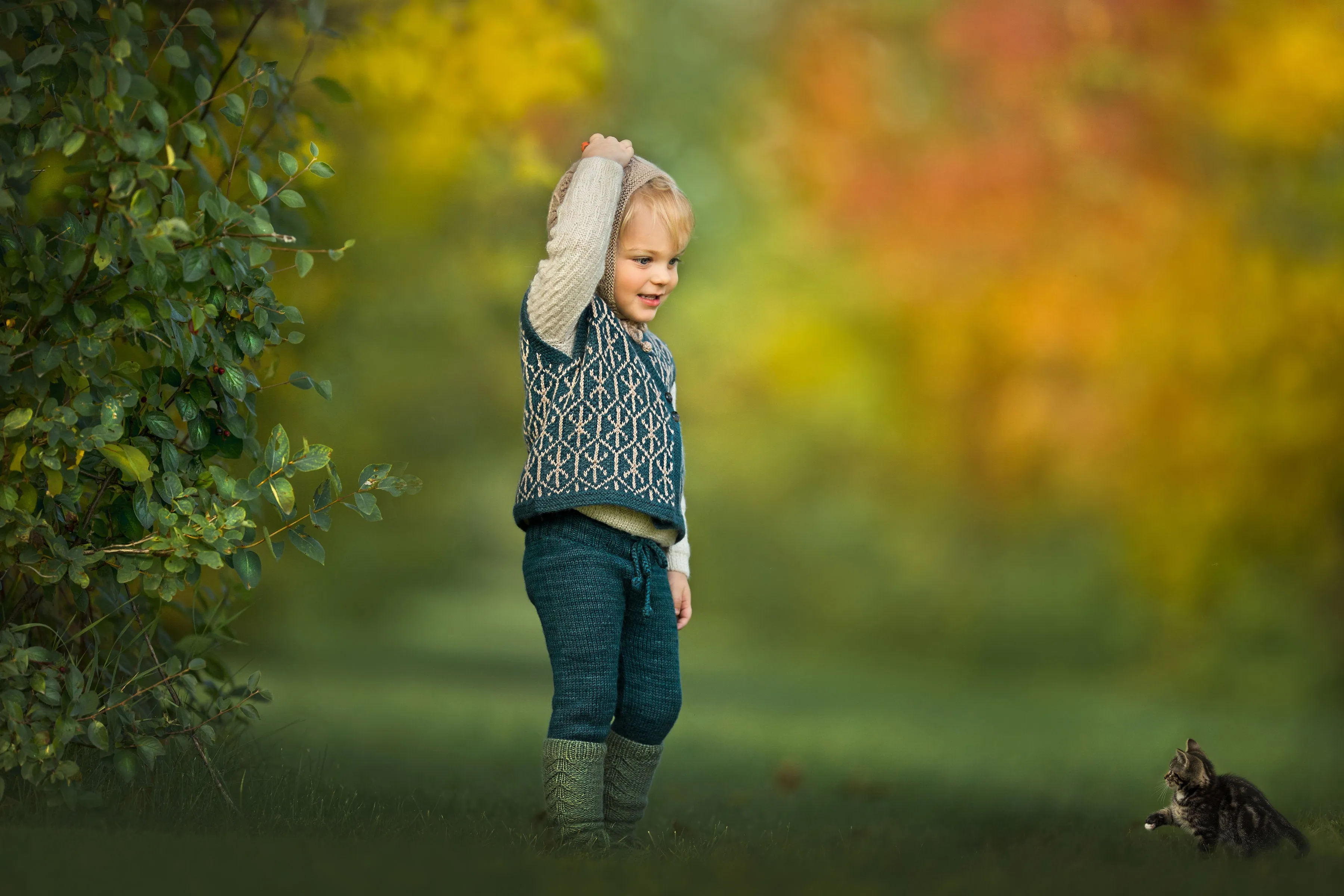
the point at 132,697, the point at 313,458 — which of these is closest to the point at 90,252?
the point at 313,458

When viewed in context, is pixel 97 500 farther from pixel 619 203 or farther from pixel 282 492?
pixel 619 203

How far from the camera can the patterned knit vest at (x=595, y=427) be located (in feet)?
7.75

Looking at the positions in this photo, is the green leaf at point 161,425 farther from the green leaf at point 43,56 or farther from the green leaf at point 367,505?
the green leaf at point 43,56

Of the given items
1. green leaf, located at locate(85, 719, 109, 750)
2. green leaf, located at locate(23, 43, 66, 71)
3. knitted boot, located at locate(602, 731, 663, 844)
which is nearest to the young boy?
knitted boot, located at locate(602, 731, 663, 844)

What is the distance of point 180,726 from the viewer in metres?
2.44

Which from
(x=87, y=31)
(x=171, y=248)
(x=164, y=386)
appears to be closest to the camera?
(x=171, y=248)

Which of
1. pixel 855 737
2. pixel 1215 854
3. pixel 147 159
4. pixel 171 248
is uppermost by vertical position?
pixel 147 159

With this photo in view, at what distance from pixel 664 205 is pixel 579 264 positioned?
0.77 feet

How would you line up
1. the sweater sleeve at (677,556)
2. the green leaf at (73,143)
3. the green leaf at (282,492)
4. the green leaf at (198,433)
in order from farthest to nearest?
the sweater sleeve at (677,556), the green leaf at (198,433), the green leaf at (282,492), the green leaf at (73,143)

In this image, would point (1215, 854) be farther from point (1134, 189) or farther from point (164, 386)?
point (1134, 189)

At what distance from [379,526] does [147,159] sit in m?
2.66

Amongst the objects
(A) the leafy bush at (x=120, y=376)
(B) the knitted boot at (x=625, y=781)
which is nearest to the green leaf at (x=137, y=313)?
(A) the leafy bush at (x=120, y=376)

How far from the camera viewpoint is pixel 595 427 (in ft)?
7.81

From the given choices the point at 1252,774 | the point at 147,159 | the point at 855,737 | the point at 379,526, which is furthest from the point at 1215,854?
the point at 379,526
